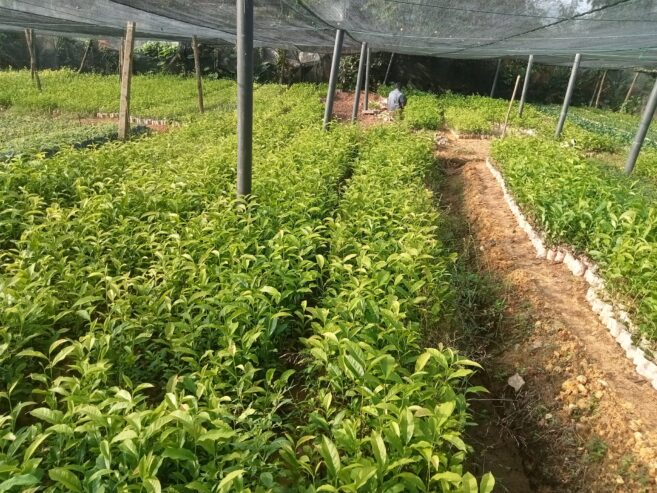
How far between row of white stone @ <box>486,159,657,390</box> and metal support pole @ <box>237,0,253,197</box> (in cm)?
359

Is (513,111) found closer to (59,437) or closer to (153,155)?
(153,155)

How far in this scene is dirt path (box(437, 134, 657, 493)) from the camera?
279 centimetres

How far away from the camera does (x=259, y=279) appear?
2.85 meters

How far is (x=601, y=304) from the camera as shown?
421 cm

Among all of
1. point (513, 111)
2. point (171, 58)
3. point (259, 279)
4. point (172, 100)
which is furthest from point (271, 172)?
point (171, 58)

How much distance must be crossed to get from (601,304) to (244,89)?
3917 mm

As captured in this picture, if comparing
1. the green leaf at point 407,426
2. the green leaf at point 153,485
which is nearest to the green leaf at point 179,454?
the green leaf at point 153,485

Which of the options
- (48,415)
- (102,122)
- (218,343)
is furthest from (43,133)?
(48,415)

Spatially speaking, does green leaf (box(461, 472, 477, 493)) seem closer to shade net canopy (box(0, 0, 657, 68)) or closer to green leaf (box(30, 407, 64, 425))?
green leaf (box(30, 407, 64, 425))

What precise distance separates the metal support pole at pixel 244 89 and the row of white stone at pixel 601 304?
359 cm

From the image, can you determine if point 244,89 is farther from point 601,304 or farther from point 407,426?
point 601,304

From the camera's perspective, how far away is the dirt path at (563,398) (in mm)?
2785

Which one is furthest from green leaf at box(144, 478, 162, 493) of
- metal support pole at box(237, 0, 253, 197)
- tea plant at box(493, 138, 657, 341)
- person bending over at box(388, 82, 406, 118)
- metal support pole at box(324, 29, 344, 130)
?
person bending over at box(388, 82, 406, 118)

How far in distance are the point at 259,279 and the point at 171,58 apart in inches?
1077
